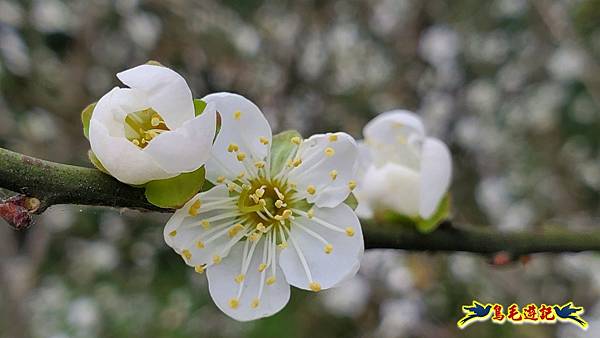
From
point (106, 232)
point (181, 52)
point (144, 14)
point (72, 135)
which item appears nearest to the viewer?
point (72, 135)

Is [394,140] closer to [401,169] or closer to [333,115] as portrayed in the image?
[401,169]

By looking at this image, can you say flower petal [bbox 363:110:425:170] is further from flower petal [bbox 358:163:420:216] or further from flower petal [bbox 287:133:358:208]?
flower petal [bbox 287:133:358:208]

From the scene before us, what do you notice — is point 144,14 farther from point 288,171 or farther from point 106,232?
point 288,171

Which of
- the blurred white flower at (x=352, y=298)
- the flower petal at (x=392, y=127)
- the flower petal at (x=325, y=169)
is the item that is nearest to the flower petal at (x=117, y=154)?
the flower petal at (x=325, y=169)

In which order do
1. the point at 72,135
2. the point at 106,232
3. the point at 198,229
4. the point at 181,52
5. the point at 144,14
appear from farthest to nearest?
the point at 106,232, the point at 144,14, the point at 181,52, the point at 72,135, the point at 198,229

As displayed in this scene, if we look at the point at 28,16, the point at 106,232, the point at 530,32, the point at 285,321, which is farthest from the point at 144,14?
the point at 530,32

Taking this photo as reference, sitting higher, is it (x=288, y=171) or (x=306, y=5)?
(x=288, y=171)
